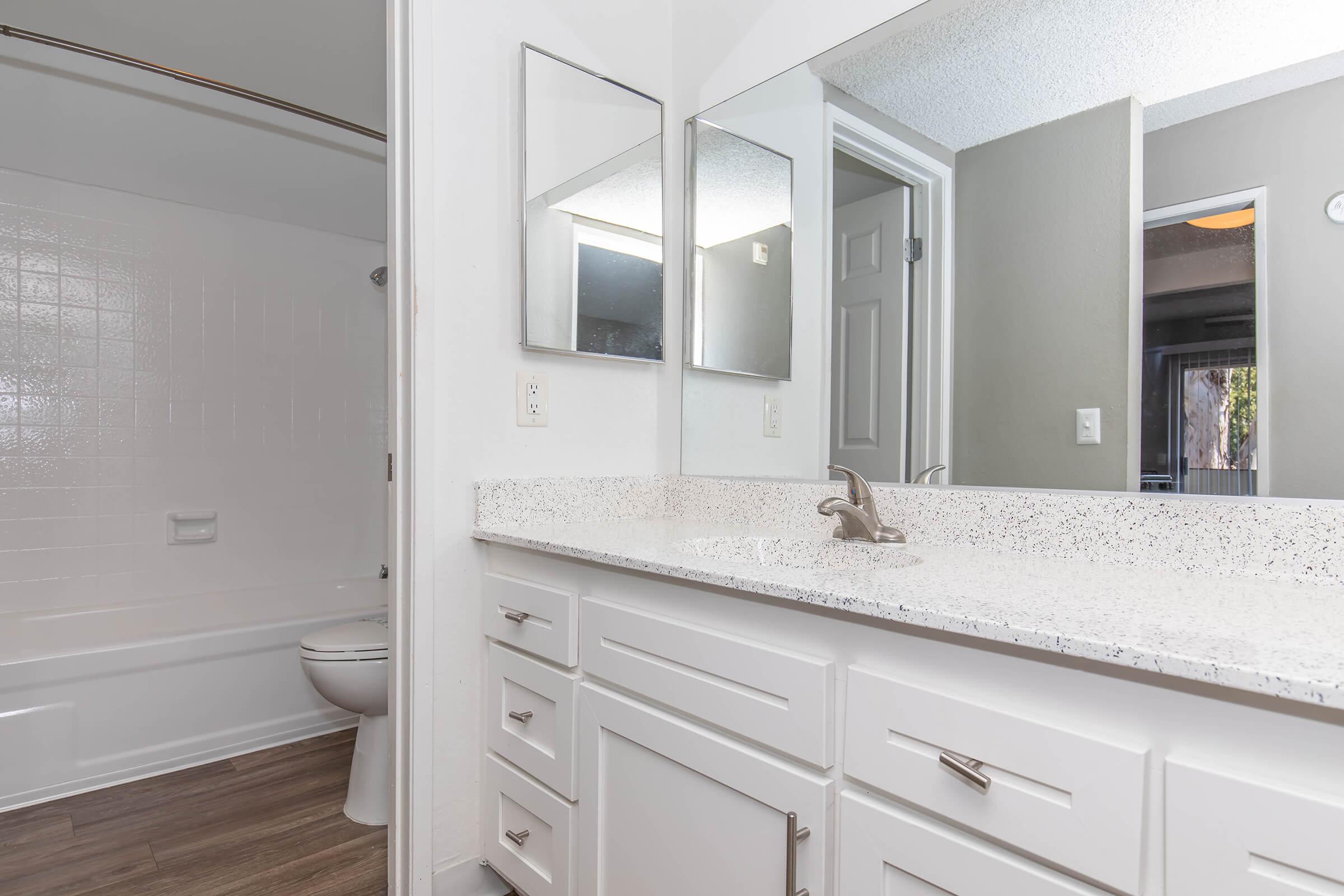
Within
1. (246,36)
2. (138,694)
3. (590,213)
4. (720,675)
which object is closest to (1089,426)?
(720,675)

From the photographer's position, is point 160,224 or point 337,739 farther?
point 160,224

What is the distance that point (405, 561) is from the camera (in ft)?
4.77

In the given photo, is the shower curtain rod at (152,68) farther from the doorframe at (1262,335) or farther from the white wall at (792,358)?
the doorframe at (1262,335)

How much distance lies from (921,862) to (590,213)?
59.1 inches

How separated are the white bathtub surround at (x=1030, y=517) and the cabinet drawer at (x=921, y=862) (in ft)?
1.85

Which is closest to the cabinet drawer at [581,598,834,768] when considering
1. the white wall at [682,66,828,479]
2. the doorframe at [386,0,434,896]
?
the doorframe at [386,0,434,896]

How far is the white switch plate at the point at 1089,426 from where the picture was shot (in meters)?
1.12

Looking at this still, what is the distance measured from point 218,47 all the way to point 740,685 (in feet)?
8.84

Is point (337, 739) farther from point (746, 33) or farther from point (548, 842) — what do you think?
point (746, 33)

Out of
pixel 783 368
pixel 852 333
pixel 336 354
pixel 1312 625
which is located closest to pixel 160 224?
pixel 336 354

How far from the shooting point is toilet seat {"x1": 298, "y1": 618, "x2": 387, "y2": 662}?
1.86m

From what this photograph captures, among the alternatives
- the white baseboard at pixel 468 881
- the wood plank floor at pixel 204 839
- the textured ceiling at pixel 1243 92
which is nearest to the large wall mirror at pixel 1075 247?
the textured ceiling at pixel 1243 92

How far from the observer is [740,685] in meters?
0.96

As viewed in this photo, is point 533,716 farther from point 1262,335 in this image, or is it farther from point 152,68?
point 152,68
